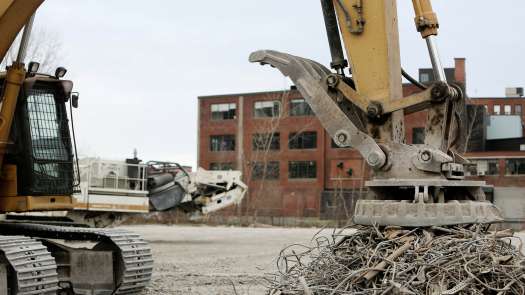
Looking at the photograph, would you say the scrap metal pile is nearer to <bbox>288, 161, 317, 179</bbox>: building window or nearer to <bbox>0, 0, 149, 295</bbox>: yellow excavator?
<bbox>0, 0, 149, 295</bbox>: yellow excavator

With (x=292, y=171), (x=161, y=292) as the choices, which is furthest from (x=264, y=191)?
(x=161, y=292)

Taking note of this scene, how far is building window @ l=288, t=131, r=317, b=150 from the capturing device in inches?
2206

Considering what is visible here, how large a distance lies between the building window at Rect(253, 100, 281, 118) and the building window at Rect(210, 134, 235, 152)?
9.75 feet

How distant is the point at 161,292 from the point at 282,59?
196 inches

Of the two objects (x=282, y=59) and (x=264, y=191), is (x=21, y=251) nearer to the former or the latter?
(x=282, y=59)

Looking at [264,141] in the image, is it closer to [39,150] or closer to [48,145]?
[48,145]

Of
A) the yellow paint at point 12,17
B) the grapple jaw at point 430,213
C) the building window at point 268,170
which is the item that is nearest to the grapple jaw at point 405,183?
the grapple jaw at point 430,213

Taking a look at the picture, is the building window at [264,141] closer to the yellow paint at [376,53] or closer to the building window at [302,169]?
the building window at [302,169]

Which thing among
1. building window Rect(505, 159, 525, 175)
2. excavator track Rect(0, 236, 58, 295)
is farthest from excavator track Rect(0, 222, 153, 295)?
building window Rect(505, 159, 525, 175)

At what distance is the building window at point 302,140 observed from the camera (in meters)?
56.0

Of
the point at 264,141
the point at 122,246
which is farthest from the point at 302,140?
the point at 122,246

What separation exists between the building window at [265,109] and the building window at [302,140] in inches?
94.2

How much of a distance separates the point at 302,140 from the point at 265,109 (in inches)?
161

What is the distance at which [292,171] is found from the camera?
5641cm
